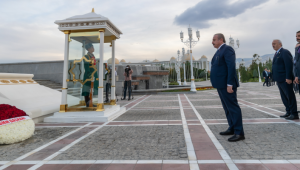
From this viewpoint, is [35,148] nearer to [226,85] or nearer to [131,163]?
[131,163]

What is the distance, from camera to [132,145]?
3.17 meters

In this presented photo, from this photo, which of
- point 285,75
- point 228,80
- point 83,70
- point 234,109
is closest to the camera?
point 228,80

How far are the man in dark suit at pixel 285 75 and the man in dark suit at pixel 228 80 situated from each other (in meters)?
2.39

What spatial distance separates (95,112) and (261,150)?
4303mm

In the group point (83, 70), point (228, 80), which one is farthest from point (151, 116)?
point (228, 80)

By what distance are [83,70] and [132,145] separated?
3.69 metres

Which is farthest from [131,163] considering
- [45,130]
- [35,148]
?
[45,130]

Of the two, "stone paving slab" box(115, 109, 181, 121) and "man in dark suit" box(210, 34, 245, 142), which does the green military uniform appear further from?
"man in dark suit" box(210, 34, 245, 142)

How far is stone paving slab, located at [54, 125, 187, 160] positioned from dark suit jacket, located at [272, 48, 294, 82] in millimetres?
3104

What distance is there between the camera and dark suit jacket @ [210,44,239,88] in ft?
10.6

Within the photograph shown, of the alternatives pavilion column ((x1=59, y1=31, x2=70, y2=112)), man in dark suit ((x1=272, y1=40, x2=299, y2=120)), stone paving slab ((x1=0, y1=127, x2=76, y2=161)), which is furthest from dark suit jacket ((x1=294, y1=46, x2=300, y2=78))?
pavilion column ((x1=59, y1=31, x2=70, y2=112))

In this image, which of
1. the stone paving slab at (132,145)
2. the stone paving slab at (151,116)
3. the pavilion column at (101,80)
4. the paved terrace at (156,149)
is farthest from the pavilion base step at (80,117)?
the stone paving slab at (132,145)

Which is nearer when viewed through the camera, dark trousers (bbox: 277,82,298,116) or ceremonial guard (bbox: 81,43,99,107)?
dark trousers (bbox: 277,82,298,116)

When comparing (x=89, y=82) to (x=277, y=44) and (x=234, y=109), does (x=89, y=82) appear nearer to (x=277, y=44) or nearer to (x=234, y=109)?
(x=234, y=109)
